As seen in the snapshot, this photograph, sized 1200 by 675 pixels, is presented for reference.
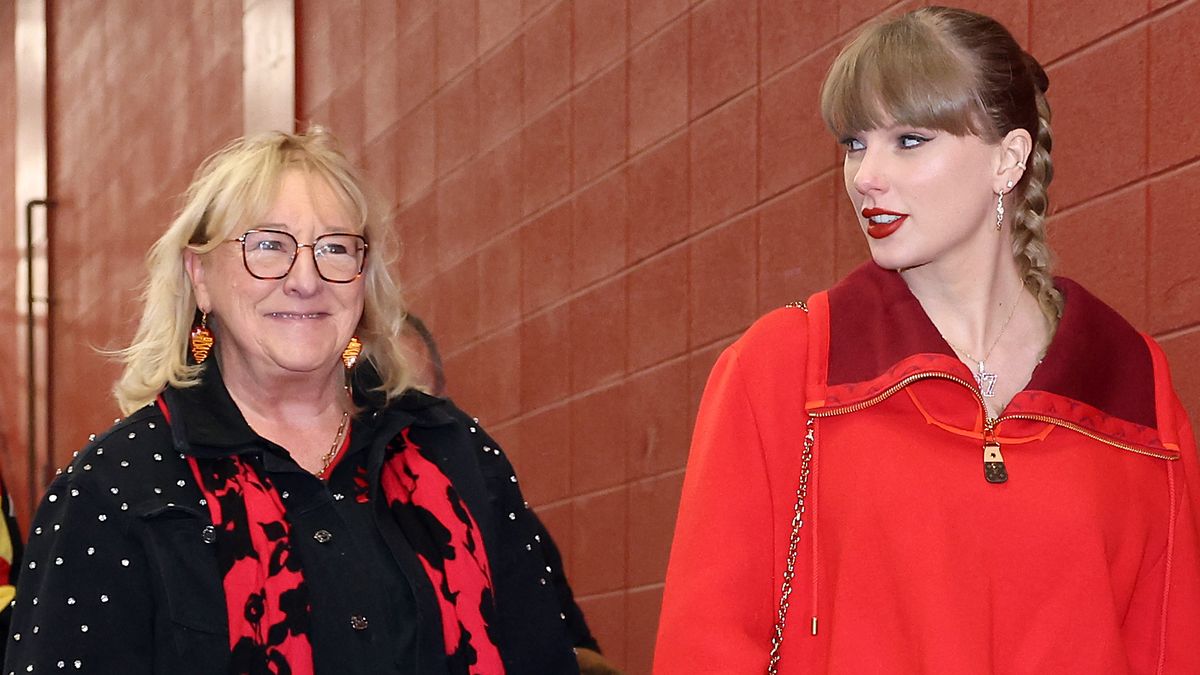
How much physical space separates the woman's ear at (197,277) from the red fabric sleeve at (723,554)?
814 mm

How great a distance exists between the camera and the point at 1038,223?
7.23 ft

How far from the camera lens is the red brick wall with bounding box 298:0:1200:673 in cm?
263

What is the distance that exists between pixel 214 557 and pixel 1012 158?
1.15 m

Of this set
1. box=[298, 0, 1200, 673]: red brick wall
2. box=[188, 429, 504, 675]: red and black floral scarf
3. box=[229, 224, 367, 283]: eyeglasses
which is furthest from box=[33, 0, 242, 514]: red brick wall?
box=[188, 429, 504, 675]: red and black floral scarf

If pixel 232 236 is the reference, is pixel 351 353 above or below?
below

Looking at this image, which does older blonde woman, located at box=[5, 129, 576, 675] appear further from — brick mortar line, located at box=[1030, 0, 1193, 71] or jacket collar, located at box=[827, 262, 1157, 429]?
brick mortar line, located at box=[1030, 0, 1193, 71]

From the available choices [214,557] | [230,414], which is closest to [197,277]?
[230,414]

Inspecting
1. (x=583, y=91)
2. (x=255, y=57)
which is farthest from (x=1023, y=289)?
(x=255, y=57)

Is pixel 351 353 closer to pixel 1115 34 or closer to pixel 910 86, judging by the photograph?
pixel 910 86

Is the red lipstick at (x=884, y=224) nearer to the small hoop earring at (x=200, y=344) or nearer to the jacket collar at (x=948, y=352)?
the jacket collar at (x=948, y=352)

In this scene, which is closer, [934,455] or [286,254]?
[934,455]

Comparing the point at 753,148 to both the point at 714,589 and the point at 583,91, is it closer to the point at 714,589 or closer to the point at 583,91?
the point at 583,91

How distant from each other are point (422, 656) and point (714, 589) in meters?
0.50

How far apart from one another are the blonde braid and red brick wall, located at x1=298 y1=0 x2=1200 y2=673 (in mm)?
378
